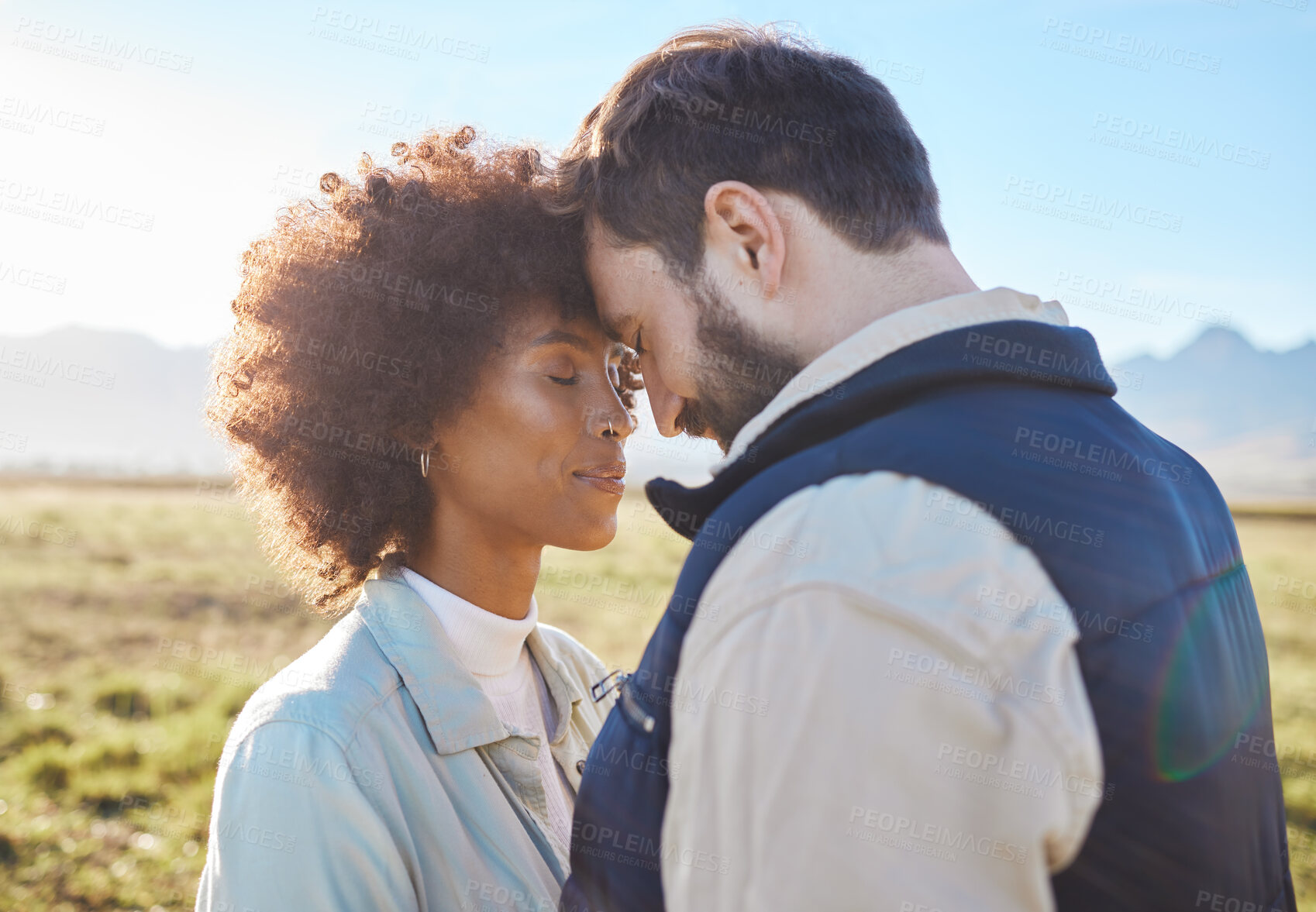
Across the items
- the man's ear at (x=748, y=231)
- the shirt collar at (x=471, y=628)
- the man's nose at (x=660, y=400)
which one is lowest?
the shirt collar at (x=471, y=628)

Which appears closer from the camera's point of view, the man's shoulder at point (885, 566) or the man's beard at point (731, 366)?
the man's shoulder at point (885, 566)

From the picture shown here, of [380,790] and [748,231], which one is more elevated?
[748,231]

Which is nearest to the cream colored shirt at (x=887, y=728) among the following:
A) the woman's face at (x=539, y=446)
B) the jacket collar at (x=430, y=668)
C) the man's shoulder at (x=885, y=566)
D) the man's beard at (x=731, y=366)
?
Answer: the man's shoulder at (x=885, y=566)

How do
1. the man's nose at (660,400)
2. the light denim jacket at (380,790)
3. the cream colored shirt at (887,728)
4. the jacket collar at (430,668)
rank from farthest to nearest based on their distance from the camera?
the man's nose at (660,400)
the jacket collar at (430,668)
the light denim jacket at (380,790)
the cream colored shirt at (887,728)

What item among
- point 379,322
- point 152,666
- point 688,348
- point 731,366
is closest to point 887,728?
point 731,366

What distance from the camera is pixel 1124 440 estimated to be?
162 centimetres

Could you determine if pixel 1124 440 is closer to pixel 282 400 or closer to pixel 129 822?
pixel 282 400

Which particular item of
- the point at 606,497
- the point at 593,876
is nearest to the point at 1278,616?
the point at 606,497

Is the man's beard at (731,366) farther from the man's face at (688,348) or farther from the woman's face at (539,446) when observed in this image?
the woman's face at (539,446)

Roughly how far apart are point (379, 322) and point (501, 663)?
114 centimetres

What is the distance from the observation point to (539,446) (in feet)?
8.89

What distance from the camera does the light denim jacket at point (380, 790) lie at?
6.38 feet

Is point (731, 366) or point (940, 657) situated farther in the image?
point (731, 366)

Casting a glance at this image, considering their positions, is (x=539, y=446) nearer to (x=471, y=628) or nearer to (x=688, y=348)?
(x=471, y=628)
